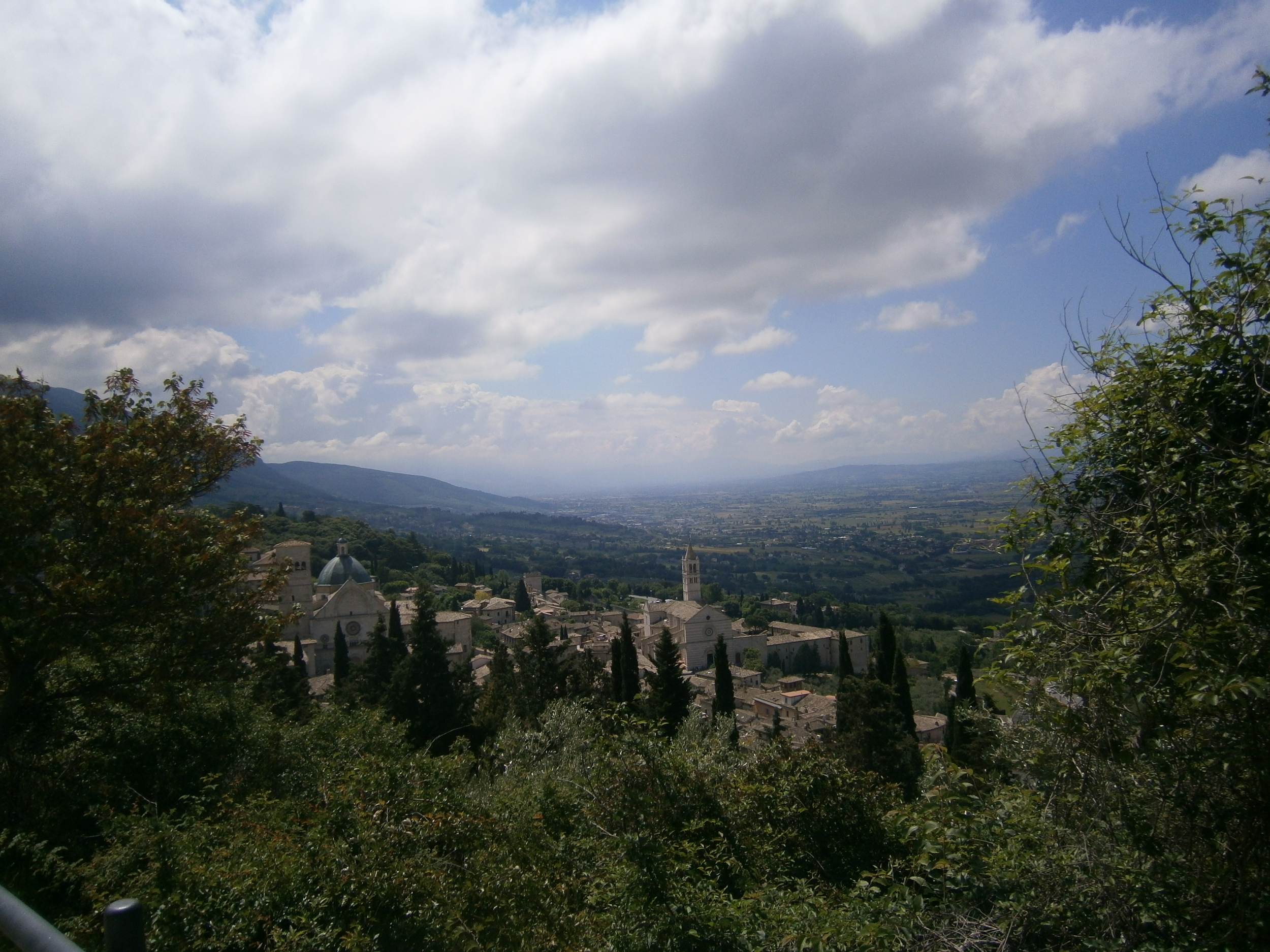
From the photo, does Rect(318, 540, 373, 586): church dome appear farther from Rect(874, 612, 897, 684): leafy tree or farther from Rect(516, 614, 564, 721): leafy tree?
Rect(874, 612, 897, 684): leafy tree

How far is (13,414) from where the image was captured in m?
7.48

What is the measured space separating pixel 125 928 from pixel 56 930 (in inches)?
4.0

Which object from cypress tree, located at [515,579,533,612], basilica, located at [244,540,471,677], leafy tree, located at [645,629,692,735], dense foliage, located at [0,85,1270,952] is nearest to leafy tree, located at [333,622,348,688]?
basilica, located at [244,540,471,677]

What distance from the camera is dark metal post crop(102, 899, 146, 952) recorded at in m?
1.14

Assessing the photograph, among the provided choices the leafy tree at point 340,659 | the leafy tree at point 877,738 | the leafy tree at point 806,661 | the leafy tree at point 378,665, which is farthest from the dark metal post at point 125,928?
the leafy tree at point 806,661

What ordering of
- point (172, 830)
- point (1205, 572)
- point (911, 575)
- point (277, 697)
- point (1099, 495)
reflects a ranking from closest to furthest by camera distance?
point (1205, 572) < point (1099, 495) < point (172, 830) < point (277, 697) < point (911, 575)

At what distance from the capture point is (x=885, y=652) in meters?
27.0

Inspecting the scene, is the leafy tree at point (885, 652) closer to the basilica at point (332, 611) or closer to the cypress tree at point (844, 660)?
the cypress tree at point (844, 660)

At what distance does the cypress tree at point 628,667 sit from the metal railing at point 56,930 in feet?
73.7

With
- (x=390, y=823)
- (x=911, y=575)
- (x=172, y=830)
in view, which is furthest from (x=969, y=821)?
(x=911, y=575)

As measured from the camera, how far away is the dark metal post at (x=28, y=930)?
1.25m

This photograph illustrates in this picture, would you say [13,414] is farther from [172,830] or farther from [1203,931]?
[1203,931]

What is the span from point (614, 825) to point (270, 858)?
3287mm

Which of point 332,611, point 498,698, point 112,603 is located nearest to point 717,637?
point 332,611
